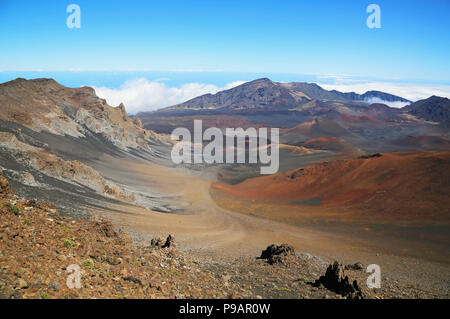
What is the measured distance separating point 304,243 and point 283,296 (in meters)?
10.7

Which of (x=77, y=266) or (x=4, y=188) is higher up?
(x=4, y=188)

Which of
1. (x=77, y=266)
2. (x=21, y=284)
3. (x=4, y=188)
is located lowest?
(x=77, y=266)

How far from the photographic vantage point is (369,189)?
3023 centimetres

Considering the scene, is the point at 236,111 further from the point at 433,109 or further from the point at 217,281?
the point at 217,281

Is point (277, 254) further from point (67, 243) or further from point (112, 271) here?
point (67, 243)

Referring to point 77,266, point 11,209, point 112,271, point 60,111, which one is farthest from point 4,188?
point 60,111

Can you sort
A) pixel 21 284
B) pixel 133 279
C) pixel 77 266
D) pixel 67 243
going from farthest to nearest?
1. pixel 67 243
2. pixel 133 279
3. pixel 77 266
4. pixel 21 284

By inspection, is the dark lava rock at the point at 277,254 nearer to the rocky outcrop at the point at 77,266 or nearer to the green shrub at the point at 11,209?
the rocky outcrop at the point at 77,266

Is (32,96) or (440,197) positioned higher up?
(32,96)

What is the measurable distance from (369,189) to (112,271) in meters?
29.4

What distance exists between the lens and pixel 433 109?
16175cm

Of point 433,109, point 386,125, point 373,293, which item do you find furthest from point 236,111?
Answer: point 373,293

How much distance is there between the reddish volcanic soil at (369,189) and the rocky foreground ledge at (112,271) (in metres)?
15.0

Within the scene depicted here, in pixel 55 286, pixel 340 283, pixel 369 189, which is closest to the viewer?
pixel 55 286
